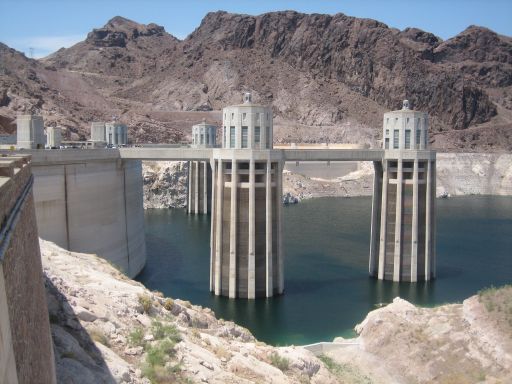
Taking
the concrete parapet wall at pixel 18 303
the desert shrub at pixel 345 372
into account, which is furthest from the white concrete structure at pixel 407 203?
the concrete parapet wall at pixel 18 303

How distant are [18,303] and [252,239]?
25993 millimetres

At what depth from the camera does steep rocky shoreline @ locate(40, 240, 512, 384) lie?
44.5ft

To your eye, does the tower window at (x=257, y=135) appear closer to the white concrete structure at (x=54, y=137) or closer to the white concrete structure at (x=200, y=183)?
the white concrete structure at (x=54, y=137)

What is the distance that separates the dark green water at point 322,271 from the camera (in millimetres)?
33156

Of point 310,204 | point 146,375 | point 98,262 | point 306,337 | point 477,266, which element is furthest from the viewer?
point 310,204

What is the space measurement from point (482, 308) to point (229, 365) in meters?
14.4

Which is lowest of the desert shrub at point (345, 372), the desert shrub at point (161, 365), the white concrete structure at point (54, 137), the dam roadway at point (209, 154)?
the desert shrub at point (345, 372)

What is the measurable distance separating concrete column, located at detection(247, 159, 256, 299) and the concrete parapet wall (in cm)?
2274

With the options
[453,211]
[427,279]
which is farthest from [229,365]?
[453,211]

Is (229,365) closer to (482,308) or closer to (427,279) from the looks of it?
(482,308)

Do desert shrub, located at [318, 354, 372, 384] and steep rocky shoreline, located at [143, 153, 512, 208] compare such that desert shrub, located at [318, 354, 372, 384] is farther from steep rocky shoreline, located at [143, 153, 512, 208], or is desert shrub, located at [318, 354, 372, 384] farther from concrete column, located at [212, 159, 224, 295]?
steep rocky shoreline, located at [143, 153, 512, 208]

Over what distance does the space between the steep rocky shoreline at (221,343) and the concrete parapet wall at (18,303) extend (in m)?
1.59

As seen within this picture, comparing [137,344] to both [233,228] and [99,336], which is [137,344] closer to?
[99,336]

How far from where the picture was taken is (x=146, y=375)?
13.3 meters
